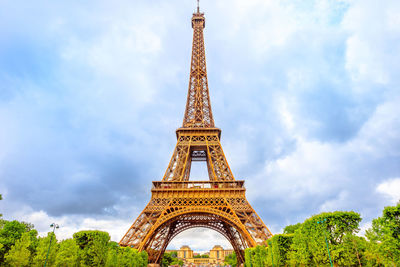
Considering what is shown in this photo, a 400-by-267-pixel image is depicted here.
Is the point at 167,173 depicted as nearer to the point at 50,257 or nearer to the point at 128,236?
the point at 128,236

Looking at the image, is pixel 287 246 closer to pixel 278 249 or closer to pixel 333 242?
→ pixel 278 249

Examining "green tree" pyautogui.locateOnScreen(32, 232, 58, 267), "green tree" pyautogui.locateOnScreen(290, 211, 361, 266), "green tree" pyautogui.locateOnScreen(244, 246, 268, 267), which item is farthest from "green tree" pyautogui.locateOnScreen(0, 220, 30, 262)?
"green tree" pyautogui.locateOnScreen(290, 211, 361, 266)

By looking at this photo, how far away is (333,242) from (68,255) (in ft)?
72.3

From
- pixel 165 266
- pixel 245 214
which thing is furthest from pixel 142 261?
pixel 165 266

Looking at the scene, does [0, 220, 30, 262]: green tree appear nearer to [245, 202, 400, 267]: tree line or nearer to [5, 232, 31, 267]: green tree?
[5, 232, 31, 267]: green tree

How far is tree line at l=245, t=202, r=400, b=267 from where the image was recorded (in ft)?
50.3

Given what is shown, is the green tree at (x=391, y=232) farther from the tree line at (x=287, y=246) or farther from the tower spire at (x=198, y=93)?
the tower spire at (x=198, y=93)

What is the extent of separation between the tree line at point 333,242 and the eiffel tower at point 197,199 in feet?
9.29

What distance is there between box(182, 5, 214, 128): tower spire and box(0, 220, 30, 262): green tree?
2462 centimetres

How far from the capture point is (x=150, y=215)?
30.0 meters

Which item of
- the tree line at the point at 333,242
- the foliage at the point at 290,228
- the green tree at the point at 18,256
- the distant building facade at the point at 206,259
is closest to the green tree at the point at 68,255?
the green tree at the point at 18,256

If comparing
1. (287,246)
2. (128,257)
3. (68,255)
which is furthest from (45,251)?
(287,246)

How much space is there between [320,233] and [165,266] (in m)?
55.0

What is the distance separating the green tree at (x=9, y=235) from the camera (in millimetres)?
20906
